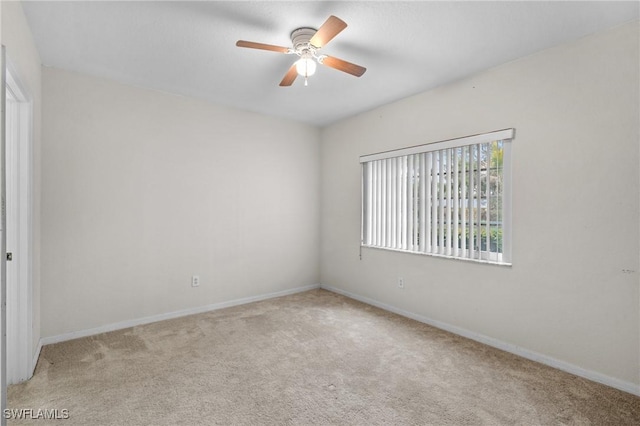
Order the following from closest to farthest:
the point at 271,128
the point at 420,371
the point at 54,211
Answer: the point at 420,371, the point at 54,211, the point at 271,128

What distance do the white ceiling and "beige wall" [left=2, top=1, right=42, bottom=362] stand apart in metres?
0.12

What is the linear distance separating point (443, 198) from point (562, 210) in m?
1.02

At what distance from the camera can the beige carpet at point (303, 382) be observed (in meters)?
1.86

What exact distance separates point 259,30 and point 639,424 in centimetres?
343

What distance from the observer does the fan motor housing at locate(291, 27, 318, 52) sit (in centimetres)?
Answer: 217

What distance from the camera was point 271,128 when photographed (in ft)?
14.0

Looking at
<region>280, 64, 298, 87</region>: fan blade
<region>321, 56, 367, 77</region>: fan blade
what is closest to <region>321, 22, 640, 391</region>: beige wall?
<region>321, 56, 367, 77</region>: fan blade

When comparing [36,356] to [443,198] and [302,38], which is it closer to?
[302,38]

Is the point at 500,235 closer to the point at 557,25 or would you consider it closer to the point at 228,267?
the point at 557,25

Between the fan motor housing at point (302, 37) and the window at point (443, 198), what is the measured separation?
1721 mm

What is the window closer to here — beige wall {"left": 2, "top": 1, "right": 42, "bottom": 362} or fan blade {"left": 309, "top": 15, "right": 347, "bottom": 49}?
fan blade {"left": 309, "top": 15, "right": 347, "bottom": 49}

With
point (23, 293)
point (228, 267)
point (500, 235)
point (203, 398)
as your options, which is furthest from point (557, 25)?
point (23, 293)

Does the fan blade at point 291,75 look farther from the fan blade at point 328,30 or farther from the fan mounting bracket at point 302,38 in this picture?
the fan blade at point 328,30

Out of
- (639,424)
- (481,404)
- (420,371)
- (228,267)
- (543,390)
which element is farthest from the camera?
(228,267)
